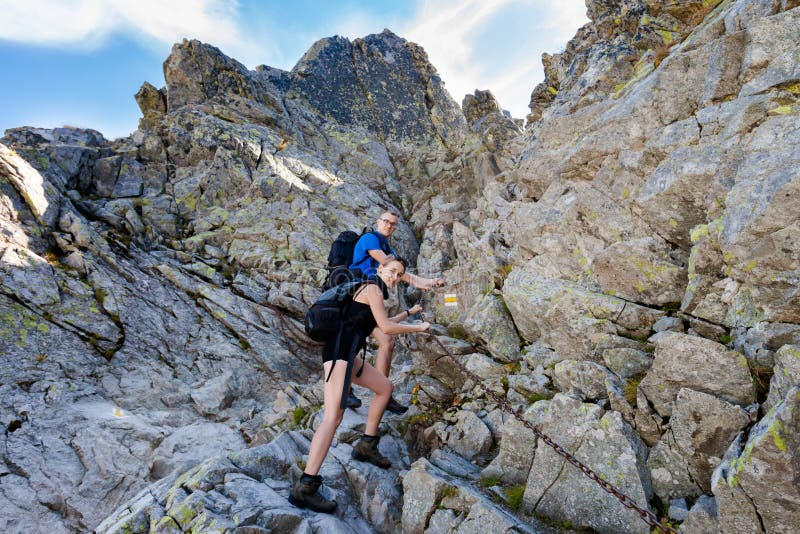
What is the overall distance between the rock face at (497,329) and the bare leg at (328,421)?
0.93 meters

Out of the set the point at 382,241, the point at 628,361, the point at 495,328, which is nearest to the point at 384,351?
the point at 382,241

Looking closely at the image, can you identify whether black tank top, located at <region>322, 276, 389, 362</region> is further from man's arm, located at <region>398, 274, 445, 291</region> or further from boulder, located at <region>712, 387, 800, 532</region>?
boulder, located at <region>712, 387, 800, 532</region>

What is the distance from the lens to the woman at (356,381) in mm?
6523

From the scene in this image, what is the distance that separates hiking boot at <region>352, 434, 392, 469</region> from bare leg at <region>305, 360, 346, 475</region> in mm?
1722

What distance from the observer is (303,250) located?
887 inches

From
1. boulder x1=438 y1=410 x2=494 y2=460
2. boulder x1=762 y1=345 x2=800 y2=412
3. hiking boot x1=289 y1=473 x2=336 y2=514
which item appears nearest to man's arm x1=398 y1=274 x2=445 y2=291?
boulder x1=438 y1=410 x2=494 y2=460

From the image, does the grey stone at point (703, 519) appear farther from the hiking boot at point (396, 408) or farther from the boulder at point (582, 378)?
the hiking boot at point (396, 408)

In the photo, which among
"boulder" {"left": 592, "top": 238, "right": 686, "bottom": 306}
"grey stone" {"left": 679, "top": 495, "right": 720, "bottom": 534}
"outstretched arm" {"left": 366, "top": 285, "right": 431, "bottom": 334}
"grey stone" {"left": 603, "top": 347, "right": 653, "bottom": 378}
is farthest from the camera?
"boulder" {"left": 592, "top": 238, "right": 686, "bottom": 306}

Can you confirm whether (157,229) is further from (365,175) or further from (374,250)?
(374,250)

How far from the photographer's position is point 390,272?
290 inches

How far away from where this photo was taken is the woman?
21.4 ft

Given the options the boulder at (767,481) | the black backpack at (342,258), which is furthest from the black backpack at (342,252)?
the boulder at (767,481)

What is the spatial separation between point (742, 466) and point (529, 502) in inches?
142

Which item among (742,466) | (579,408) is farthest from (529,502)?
(742,466)
